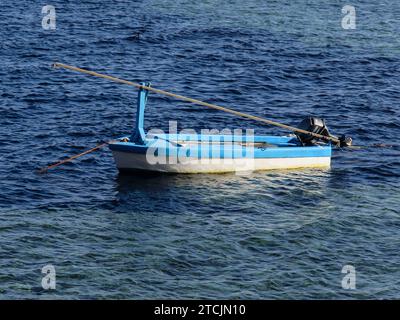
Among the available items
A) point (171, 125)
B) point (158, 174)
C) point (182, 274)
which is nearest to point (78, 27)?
point (171, 125)

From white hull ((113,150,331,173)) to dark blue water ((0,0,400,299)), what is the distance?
0.57 meters

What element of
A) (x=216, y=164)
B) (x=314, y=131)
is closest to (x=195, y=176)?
(x=216, y=164)

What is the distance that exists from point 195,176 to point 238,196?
349 cm

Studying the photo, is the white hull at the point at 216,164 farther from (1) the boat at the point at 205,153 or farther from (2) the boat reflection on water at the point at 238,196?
(2) the boat reflection on water at the point at 238,196

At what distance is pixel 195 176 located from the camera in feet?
152

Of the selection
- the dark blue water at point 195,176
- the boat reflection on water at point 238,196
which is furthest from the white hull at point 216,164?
the dark blue water at point 195,176

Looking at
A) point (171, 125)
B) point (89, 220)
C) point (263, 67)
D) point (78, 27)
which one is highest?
point (78, 27)

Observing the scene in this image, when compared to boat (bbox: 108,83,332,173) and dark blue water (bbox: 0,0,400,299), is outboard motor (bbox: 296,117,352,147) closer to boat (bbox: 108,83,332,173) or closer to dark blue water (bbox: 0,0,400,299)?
boat (bbox: 108,83,332,173)

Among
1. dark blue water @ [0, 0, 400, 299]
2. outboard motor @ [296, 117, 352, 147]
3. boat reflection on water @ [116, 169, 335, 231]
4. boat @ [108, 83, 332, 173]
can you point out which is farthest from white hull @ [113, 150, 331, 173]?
outboard motor @ [296, 117, 352, 147]

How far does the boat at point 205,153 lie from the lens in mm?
45594

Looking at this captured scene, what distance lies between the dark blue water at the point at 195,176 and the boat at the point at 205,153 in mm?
703
